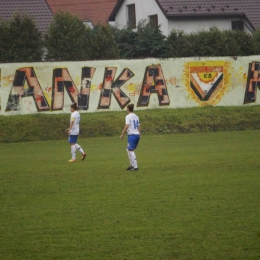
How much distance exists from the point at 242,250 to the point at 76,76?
81.1 feet

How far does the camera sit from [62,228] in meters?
Answer: 11.1

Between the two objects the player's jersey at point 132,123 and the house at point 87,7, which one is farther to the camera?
the house at point 87,7

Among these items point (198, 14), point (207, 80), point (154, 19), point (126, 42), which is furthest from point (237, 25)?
point (207, 80)

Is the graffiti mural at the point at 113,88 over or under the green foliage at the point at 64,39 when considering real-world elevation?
under

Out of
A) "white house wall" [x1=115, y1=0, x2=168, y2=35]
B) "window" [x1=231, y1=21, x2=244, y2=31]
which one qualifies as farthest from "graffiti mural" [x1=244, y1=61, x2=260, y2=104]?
"window" [x1=231, y1=21, x2=244, y2=31]

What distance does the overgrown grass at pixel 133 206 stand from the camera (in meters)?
9.74

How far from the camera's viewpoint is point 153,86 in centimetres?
3447

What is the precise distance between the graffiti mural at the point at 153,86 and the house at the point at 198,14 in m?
16.1

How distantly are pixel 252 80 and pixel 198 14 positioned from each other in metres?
15.8

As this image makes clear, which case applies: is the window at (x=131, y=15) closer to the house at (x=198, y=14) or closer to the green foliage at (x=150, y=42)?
the house at (x=198, y=14)

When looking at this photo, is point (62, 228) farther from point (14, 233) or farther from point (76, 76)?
point (76, 76)

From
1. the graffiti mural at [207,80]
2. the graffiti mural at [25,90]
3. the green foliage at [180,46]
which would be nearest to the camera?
the graffiti mural at [25,90]

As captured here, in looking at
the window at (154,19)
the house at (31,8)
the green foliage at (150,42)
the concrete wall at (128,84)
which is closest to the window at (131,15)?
the window at (154,19)

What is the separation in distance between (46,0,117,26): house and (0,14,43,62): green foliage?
33.8 meters
